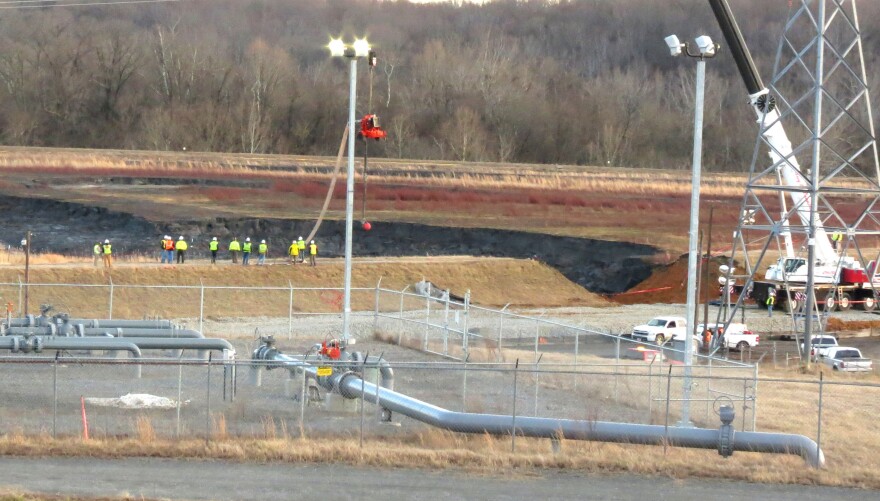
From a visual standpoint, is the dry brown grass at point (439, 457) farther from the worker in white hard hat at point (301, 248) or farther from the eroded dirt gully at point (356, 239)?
the eroded dirt gully at point (356, 239)

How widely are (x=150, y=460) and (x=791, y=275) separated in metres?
39.9

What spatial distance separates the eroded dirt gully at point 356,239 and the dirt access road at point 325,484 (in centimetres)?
4464

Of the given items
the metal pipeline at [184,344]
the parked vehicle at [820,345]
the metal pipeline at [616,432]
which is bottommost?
the parked vehicle at [820,345]

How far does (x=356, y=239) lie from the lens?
70.6 metres

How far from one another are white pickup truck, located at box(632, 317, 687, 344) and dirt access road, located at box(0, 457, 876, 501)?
2583 centimetres

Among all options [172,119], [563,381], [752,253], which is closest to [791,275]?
[752,253]

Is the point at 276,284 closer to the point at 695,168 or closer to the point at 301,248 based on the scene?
the point at 301,248

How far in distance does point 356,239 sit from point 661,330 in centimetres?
2916

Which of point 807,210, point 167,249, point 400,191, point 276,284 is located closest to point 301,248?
point 276,284

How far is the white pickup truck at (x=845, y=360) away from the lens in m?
38.7

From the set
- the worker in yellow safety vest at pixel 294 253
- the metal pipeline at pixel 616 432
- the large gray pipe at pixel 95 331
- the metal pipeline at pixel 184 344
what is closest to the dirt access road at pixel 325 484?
the metal pipeline at pixel 616 432

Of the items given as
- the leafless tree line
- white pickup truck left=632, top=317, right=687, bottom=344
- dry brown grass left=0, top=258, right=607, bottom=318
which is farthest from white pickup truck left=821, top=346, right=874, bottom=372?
the leafless tree line

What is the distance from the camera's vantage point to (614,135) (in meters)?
125

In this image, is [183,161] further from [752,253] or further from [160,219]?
[752,253]
